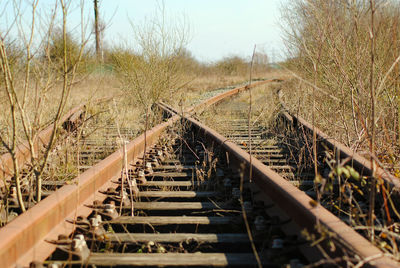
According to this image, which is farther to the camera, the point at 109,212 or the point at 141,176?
the point at 141,176

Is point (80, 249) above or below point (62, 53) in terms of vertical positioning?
below

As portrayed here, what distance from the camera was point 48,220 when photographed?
7.80 feet

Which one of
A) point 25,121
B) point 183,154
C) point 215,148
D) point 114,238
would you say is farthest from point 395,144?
point 25,121

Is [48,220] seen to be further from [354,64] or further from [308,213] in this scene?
[354,64]

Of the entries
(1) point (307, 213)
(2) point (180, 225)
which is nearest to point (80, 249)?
(2) point (180, 225)

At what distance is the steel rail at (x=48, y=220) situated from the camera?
2004mm

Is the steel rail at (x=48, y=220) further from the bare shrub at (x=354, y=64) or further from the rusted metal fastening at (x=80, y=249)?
the bare shrub at (x=354, y=64)

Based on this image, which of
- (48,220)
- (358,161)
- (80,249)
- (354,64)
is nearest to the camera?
(80,249)

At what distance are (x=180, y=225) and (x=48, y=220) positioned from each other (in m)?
0.83

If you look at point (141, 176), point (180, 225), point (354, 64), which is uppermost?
point (354, 64)

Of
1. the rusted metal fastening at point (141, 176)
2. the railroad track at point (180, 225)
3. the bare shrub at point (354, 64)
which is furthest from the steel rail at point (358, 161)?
the rusted metal fastening at point (141, 176)

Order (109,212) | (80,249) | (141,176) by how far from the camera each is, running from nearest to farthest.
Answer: (80,249) < (109,212) < (141,176)

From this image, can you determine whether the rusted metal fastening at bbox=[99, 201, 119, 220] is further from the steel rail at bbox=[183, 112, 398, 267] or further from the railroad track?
the steel rail at bbox=[183, 112, 398, 267]

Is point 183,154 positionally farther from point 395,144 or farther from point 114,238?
point 114,238
